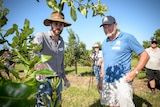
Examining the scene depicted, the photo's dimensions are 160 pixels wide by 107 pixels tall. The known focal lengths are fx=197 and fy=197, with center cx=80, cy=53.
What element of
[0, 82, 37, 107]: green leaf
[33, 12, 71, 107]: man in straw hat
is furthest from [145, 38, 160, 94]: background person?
[0, 82, 37, 107]: green leaf

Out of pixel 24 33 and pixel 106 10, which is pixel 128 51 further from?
pixel 24 33

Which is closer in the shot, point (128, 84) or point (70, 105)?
point (128, 84)

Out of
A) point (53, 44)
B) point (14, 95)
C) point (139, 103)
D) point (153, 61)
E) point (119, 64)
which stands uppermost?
point (53, 44)

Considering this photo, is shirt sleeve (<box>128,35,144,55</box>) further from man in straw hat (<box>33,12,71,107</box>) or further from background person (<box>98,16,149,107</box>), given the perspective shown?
man in straw hat (<box>33,12,71,107</box>)

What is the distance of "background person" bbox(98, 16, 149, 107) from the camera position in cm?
361

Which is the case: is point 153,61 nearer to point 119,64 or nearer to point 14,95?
point 119,64

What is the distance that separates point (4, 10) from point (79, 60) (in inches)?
828

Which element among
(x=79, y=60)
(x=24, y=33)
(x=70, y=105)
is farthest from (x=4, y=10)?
(x=79, y=60)

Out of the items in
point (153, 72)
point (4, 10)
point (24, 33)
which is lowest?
point (153, 72)

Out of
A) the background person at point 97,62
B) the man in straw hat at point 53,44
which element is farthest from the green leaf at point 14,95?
the background person at point 97,62

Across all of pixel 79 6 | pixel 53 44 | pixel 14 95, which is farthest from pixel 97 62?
pixel 14 95

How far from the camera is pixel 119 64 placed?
12.2ft

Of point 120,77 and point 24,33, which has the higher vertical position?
point 24,33

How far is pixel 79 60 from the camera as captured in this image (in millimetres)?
22031
